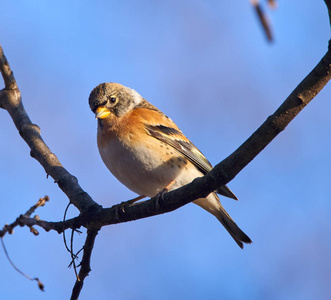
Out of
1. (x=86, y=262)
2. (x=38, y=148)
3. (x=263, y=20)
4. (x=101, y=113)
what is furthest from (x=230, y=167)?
(x=101, y=113)

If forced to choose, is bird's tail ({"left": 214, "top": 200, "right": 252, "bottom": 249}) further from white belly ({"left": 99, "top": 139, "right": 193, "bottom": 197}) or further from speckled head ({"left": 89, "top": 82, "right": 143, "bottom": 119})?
speckled head ({"left": 89, "top": 82, "right": 143, "bottom": 119})

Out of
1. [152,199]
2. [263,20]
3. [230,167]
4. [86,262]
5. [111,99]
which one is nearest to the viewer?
[263,20]

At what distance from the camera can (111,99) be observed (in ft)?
14.0

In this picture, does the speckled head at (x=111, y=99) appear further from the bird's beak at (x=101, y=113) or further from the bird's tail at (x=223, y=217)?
the bird's tail at (x=223, y=217)

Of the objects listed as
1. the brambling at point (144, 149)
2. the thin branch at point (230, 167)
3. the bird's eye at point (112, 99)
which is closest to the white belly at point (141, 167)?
the brambling at point (144, 149)

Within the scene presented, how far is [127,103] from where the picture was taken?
436 centimetres

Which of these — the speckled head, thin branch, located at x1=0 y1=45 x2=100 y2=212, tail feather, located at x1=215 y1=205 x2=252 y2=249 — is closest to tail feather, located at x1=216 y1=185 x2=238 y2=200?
tail feather, located at x1=215 y1=205 x2=252 y2=249

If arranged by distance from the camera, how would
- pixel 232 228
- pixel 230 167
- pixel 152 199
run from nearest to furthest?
pixel 230 167 → pixel 152 199 → pixel 232 228

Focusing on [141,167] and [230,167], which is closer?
[230,167]

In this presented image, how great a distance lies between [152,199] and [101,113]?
1.61m

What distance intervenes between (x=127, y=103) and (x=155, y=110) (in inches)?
13.8

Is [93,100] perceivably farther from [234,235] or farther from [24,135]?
[234,235]

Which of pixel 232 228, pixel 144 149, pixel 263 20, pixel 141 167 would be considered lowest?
pixel 263 20

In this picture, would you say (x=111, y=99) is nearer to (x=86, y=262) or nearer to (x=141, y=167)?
(x=141, y=167)
